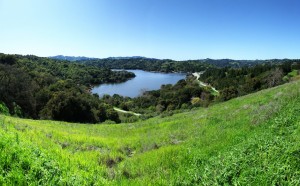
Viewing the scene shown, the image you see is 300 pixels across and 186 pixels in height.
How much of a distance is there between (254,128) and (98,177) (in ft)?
21.5

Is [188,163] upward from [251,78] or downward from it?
upward

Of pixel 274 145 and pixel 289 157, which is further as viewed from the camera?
pixel 274 145

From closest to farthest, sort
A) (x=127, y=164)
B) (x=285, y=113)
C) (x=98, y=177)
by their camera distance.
Answer: (x=98, y=177) → (x=127, y=164) → (x=285, y=113)

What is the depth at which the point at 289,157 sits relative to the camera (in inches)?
231

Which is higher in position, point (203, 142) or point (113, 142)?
point (203, 142)

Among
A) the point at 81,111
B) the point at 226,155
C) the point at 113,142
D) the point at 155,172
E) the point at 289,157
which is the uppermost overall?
the point at 289,157

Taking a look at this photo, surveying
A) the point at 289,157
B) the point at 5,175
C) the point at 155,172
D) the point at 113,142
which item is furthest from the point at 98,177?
the point at 113,142

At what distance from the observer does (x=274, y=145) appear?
264 inches

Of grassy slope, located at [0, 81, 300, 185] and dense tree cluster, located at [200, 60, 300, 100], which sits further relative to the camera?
dense tree cluster, located at [200, 60, 300, 100]

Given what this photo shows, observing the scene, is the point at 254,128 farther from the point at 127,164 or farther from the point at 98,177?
the point at 98,177

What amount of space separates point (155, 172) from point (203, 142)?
2829 mm

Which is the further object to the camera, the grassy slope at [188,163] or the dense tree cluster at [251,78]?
the dense tree cluster at [251,78]

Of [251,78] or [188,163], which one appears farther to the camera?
[251,78]

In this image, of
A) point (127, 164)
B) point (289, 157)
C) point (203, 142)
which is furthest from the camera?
point (203, 142)
